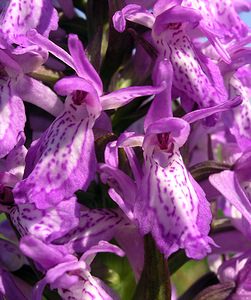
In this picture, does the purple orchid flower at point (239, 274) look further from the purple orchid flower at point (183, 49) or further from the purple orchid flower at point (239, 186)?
the purple orchid flower at point (183, 49)

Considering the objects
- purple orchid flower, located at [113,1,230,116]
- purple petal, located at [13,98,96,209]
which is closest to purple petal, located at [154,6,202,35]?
purple orchid flower, located at [113,1,230,116]

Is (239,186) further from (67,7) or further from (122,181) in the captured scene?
(67,7)

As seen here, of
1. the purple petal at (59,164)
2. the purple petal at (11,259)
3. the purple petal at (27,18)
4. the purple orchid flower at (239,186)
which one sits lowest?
the purple petal at (11,259)

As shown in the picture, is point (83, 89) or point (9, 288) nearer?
point (83, 89)

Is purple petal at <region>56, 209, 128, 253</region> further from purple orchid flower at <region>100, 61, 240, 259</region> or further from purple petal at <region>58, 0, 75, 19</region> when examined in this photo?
purple petal at <region>58, 0, 75, 19</region>

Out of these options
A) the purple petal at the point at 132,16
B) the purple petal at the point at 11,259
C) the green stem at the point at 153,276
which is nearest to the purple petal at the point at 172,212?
the green stem at the point at 153,276

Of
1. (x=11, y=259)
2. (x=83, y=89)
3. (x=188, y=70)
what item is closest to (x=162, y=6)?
(x=188, y=70)

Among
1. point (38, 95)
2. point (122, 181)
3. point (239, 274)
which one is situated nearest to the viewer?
point (122, 181)

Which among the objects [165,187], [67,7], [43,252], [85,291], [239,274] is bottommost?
[239,274]
